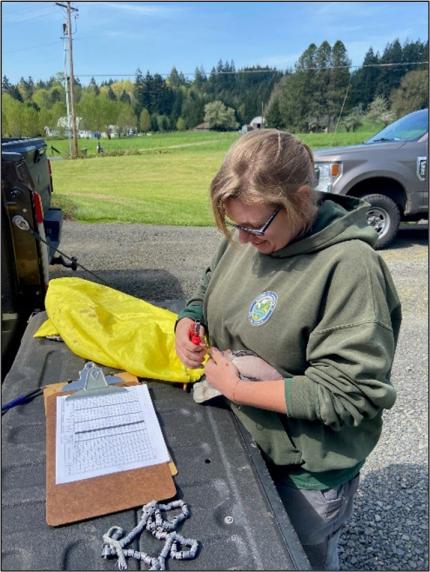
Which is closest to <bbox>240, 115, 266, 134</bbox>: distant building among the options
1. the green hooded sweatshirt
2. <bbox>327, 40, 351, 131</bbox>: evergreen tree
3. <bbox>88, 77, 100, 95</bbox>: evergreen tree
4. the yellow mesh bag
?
the green hooded sweatshirt

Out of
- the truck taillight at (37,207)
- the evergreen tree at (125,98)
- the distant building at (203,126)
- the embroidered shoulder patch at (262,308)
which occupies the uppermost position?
the evergreen tree at (125,98)

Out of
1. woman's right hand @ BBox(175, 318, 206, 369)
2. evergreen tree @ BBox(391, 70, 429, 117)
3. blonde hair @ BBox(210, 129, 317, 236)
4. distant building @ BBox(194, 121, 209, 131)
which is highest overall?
distant building @ BBox(194, 121, 209, 131)

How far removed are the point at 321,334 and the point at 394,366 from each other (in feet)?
9.93

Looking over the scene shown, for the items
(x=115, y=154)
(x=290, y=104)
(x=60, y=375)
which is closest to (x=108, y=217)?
(x=290, y=104)

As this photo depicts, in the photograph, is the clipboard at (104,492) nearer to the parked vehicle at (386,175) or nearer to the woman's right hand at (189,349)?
the woman's right hand at (189,349)

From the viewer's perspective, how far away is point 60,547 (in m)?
1.20

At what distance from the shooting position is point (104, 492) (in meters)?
1.35

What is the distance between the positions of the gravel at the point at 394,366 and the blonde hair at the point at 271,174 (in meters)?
1.77

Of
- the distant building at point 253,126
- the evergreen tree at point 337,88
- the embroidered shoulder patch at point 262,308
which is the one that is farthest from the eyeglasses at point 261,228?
the evergreen tree at point 337,88

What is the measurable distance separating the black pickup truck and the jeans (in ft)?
7.61

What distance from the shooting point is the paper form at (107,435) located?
4.75ft

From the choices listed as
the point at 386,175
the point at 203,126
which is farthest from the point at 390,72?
the point at 203,126

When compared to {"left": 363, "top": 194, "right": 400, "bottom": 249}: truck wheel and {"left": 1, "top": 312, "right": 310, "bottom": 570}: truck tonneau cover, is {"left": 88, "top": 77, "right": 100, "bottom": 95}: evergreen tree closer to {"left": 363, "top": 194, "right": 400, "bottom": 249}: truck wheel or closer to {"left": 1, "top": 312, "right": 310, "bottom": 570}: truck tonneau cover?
{"left": 363, "top": 194, "right": 400, "bottom": 249}: truck wheel

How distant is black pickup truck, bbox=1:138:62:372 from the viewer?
10.9ft
